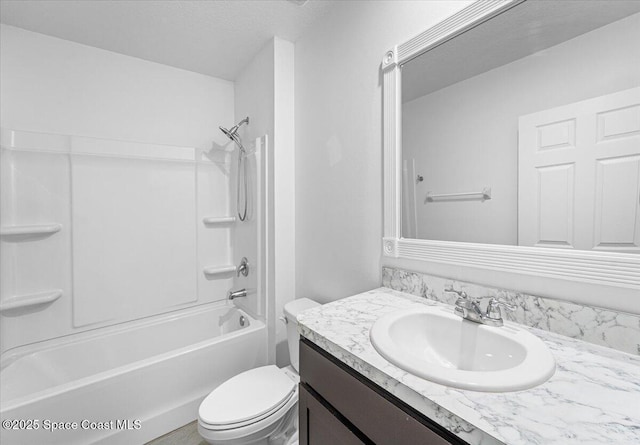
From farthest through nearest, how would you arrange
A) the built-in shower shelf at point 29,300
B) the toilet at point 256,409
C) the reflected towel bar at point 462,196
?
the built-in shower shelf at point 29,300 < the toilet at point 256,409 < the reflected towel bar at point 462,196

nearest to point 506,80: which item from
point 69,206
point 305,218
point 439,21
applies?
point 439,21

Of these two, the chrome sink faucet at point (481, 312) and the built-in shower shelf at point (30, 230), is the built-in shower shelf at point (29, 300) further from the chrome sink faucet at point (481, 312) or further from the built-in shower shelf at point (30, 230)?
the chrome sink faucet at point (481, 312)

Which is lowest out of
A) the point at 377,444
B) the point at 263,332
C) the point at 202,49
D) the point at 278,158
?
the point at 263,332

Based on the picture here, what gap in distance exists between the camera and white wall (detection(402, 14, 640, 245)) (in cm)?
71

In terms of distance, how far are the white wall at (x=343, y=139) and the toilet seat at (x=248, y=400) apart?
52 cm

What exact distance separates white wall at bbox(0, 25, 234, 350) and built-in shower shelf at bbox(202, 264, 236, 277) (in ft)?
0.16

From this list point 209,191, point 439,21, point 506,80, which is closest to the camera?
point 506,80

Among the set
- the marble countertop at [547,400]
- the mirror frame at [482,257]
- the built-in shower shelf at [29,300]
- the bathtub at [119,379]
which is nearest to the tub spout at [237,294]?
the bathtub at [119,379]

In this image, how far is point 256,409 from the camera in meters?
1.21

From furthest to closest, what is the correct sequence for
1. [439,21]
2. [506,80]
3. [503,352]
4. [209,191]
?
[209,191] < [439,21] < [506,80] < [503,352]

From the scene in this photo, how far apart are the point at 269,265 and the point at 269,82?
129 centimetres

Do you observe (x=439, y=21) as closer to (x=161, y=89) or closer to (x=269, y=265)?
(x=269, y=265)

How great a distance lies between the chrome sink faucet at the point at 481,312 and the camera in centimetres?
82

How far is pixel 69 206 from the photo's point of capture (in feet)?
6.02
